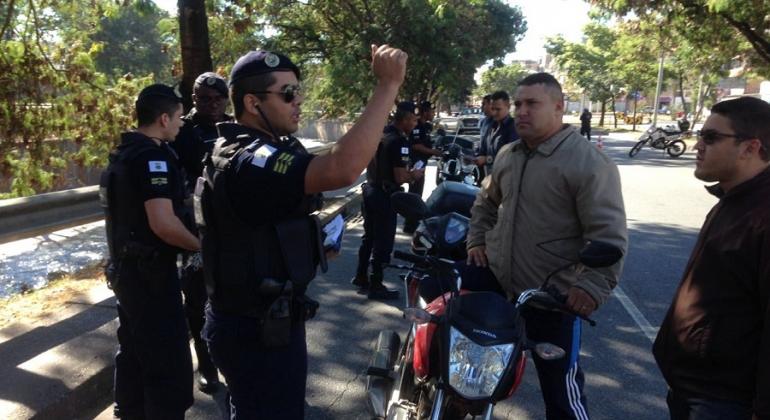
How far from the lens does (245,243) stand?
1.98 meters

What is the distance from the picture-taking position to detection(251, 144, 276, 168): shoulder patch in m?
1.84

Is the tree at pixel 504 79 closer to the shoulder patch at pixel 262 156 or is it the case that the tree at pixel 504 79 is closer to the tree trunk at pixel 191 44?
the tree trunk at pixel 191 44

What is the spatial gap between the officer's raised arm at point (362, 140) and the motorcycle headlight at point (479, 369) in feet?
→ 2.77

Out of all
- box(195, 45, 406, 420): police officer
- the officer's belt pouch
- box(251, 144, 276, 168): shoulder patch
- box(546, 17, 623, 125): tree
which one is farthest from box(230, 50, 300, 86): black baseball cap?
box(546, 17, 623, 125): tree

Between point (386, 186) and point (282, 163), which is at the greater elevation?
point (282, 163)

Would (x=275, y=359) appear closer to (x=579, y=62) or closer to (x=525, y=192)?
(x=525, y=192)

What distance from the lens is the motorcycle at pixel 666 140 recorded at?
2192cm

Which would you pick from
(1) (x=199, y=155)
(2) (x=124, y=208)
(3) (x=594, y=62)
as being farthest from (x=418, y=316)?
(3) (x=594, y=62)

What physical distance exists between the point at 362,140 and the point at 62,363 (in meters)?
2.76

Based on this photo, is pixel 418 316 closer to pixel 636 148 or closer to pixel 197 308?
pixel 197 308

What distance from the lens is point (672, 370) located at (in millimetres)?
2037

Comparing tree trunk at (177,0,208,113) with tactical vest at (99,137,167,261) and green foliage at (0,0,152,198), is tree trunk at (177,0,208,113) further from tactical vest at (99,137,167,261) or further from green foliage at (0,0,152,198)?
tactical vest at (99,137,167,261)

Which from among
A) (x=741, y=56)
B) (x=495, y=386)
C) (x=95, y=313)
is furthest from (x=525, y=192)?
(x=741, y=56)

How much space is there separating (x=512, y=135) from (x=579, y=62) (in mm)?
46848
